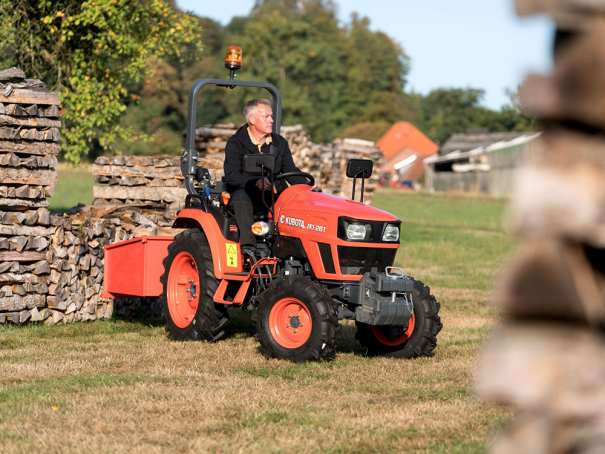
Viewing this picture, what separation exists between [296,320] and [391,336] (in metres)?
0.90

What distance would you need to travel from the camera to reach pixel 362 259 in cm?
650

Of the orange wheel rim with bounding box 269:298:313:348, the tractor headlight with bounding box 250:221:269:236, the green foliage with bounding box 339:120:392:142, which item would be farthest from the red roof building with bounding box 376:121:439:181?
the orange wheel rim with bounding box 269:298:313:348

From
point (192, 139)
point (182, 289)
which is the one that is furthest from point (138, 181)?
point (182, 289)

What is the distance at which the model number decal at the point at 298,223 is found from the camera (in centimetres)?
646

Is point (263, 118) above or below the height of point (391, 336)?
above

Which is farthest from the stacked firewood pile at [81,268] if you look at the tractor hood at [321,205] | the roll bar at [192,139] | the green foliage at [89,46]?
the green foliage at [89,46]

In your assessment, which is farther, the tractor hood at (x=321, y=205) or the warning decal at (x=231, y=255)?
the warning decal at (x=231, y=255)

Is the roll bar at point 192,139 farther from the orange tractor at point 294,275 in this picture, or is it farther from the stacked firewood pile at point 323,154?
the stacked firewood pile at point 323,154

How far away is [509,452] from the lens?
7.36ft

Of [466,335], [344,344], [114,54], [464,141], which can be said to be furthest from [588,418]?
[464,141]

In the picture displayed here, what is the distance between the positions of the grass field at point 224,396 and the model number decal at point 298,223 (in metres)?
0.99

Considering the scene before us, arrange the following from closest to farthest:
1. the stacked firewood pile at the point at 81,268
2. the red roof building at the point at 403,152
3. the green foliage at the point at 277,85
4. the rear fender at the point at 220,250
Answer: the rear fender at the point at 220,250
the stacked firewood pile at the point at 81,268
the green foliage at the point at 277,85
the red roof building at the point at 403,152

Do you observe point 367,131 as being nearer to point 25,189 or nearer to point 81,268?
point 81,268

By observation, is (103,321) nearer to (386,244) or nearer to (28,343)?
(28,343)
